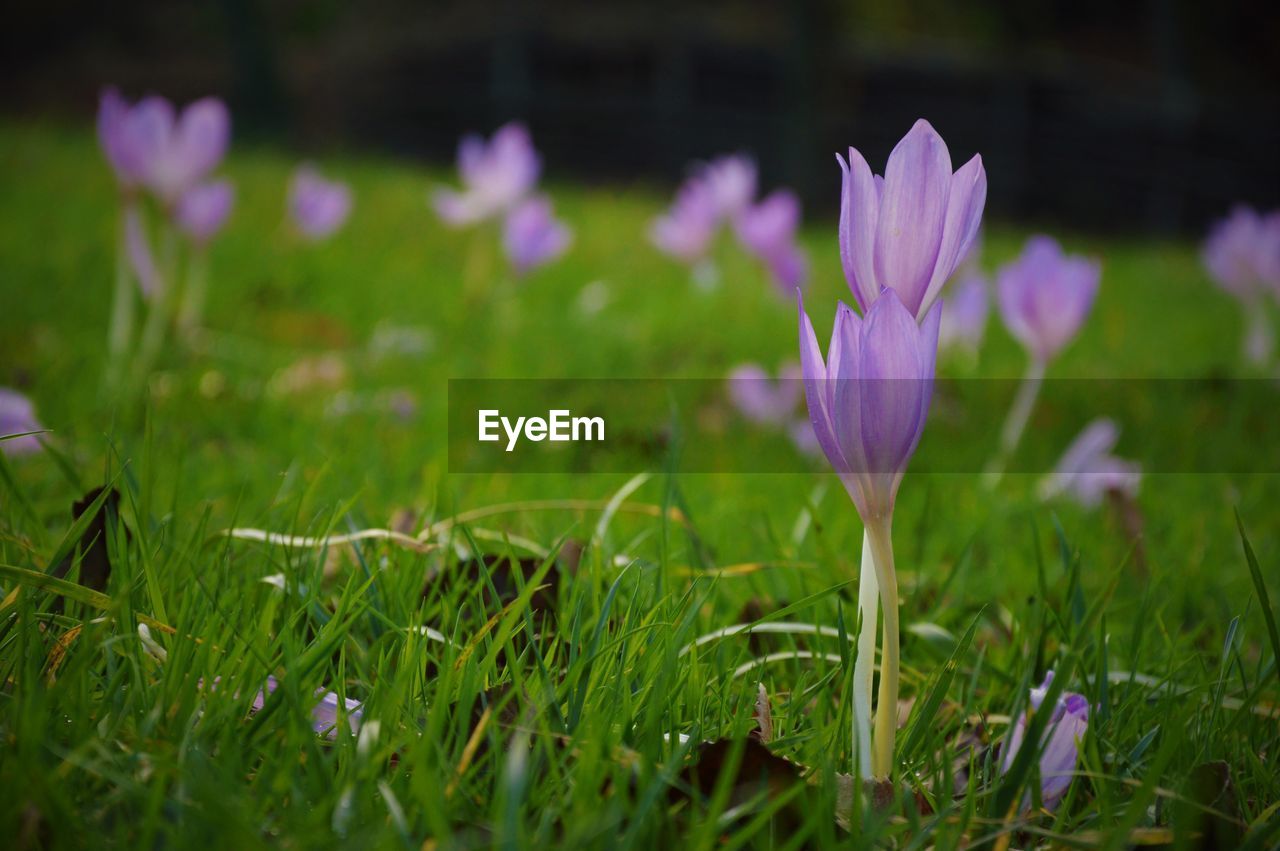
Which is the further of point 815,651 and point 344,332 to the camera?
point 344,332

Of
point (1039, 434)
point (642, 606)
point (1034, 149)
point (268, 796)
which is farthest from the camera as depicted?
point (1034, 149)

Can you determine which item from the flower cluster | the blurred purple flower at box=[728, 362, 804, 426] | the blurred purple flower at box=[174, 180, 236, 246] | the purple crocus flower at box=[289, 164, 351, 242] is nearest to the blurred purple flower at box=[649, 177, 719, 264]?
the flower cluster

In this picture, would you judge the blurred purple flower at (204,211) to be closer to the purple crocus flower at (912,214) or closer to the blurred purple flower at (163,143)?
the blurred purple flower at (163,143)

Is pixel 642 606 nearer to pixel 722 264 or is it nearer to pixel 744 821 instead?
pixel 744 821

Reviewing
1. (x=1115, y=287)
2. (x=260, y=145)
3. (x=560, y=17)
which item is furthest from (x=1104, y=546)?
(x=560, y=17)

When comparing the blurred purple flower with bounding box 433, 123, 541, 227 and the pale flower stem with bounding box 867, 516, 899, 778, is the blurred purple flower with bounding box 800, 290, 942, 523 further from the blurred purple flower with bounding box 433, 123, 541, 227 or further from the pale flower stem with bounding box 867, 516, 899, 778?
the blurred purple flower with bounding box 433, 123, 541, 227

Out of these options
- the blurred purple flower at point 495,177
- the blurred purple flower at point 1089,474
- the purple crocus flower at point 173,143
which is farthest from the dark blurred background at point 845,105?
the purple crocus flower at point 173,143
